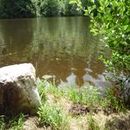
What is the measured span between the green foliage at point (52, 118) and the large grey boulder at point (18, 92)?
0.75 feet

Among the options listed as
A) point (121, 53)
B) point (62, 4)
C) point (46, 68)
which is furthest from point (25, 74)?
point (62, 4)

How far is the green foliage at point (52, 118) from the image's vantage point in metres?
5.92

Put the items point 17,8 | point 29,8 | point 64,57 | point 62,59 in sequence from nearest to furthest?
point 62,59 → point 64,57 → point 17,8 → point 29,8

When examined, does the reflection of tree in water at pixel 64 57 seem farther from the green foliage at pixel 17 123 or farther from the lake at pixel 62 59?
the green foliage at pixel 17 123

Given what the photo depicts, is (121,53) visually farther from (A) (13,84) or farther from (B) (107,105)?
(A) (13,84)

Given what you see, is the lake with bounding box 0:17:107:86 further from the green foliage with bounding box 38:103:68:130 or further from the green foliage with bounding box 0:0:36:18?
the green foliage with bounding box 0:0:36:18

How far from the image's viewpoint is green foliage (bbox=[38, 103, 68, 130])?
5918 mm

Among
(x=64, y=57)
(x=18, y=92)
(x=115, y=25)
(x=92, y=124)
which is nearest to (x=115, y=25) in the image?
(x=115, y=25)

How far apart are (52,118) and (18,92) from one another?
793 mm

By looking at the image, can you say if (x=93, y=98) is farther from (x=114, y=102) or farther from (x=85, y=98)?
(x=114, y=102)

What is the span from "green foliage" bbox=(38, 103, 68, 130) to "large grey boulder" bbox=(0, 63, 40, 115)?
0.23 m

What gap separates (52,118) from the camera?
600 cm

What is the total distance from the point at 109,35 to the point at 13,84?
197 cm

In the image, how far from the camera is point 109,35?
597 centimetres
